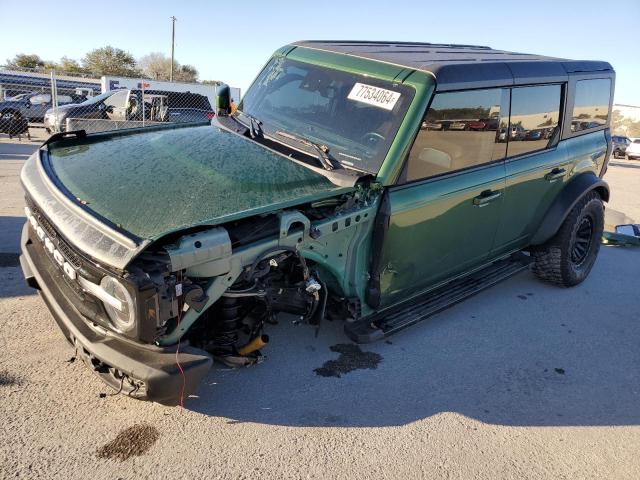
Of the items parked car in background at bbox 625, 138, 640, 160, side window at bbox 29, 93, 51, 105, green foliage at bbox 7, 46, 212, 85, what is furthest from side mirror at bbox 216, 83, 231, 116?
green foliage at bbox 7, 46, 212, 85

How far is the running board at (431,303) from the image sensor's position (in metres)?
3.45

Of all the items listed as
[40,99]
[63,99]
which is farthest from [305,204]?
[63,99]

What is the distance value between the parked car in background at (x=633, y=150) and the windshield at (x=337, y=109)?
1021 inches

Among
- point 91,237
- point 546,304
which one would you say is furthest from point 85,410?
point 546,304

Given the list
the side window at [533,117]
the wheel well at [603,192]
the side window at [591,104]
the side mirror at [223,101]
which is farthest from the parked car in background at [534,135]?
the side mirror at [223,101]

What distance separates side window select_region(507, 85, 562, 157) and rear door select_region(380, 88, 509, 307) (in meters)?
0.15

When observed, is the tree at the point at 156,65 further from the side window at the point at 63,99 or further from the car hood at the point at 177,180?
the car hood at the point at 177,180

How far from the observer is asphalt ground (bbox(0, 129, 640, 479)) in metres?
2.54

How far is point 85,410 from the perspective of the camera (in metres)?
2.76

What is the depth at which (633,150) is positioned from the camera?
2478 cm

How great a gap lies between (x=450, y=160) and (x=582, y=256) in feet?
8.49

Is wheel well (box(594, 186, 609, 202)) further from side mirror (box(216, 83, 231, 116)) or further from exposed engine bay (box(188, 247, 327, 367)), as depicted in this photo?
side mirror (box(216, 83, 231, 116))

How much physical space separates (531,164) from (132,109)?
49.7ft

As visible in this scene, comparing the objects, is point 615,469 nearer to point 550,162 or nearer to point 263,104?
point 550,162
